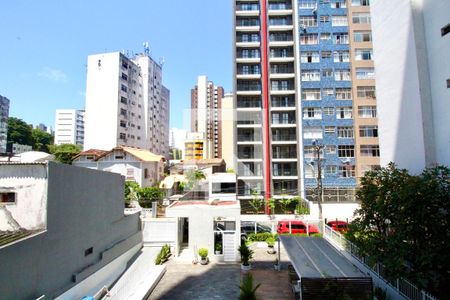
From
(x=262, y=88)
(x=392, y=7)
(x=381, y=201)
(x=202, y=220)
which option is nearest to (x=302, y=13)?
(x=262, y=88)

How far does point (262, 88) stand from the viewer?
3928 centimetres

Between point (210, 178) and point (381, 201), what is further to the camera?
point (210, 178)

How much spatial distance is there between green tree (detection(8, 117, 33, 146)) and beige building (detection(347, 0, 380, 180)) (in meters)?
75.7

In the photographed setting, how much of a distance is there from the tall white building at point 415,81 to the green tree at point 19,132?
80372 millimetres

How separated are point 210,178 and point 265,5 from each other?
25.4 meters

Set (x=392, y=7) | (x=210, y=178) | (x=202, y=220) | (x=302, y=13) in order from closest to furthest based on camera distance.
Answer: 1. (x=392, y=7)
2. (x=202, y=220)
3. (x=210, y=178)
4. (x=302, y=13)

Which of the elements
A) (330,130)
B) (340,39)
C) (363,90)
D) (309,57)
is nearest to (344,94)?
(363,90)

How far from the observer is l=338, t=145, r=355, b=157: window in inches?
1390

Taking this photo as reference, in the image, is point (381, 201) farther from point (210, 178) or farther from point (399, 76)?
point (210, 178)

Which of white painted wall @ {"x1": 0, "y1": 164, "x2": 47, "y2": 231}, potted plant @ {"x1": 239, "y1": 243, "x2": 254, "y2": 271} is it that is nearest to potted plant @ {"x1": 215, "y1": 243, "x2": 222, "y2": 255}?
potted plant @ {"x1": 239, "y1": 243, "x2": 254, "y2": 271}

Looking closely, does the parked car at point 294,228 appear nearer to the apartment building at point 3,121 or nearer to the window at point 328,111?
the window at point 328,111

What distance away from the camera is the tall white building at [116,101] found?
53722mm

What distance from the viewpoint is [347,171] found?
35.1m

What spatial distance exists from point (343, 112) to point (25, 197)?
114ft
